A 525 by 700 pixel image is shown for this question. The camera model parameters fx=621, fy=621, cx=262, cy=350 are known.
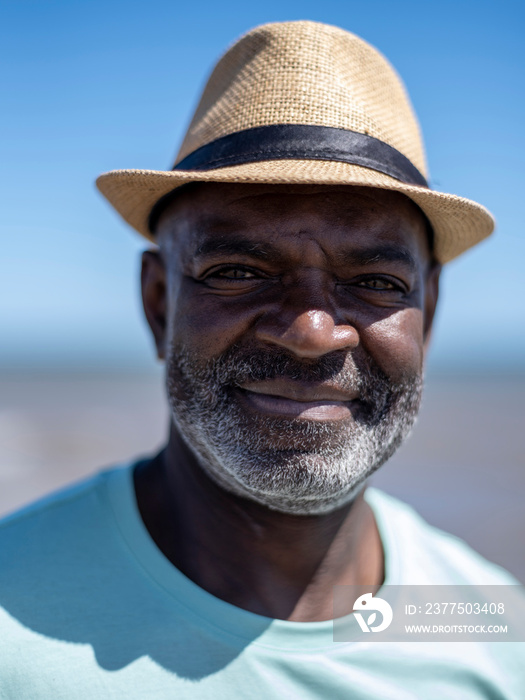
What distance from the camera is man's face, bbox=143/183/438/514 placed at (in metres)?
1.89

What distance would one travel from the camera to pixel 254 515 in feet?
6.95

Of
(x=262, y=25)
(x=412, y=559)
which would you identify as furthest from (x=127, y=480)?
(x=262, y=25)

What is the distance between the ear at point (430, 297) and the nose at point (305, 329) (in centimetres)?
68

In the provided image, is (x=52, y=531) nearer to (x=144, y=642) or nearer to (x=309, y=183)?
(x=144, y=642)

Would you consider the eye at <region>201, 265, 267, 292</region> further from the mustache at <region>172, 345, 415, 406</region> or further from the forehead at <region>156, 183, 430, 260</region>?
the mustache at <region>172, 345, 415, 406</region>

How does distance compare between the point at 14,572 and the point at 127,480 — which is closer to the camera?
the point at 14,572

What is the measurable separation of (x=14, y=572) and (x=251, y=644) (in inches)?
30.9

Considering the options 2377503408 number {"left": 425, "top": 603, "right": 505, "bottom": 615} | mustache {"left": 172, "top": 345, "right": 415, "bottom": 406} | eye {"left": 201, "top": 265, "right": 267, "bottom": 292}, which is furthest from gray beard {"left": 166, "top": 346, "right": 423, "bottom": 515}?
2377503408 number {"left": 425, "top": 603, "right": 505, "bottom": 615}

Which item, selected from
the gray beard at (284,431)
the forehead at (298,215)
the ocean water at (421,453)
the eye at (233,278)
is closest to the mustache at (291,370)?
the gray beard at (284,431)

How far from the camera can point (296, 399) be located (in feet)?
6.22

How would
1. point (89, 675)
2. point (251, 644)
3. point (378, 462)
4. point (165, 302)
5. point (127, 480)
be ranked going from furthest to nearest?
point (165, 302) < point (127, 480) < point (378, 462) < point (251, 644) < point (89, 675)

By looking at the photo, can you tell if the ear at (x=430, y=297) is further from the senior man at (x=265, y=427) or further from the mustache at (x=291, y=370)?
the mustache at (x=291, y=370)

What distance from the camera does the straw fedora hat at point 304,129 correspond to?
1989 millimetres

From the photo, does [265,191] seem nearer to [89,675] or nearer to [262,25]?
[262,25]
